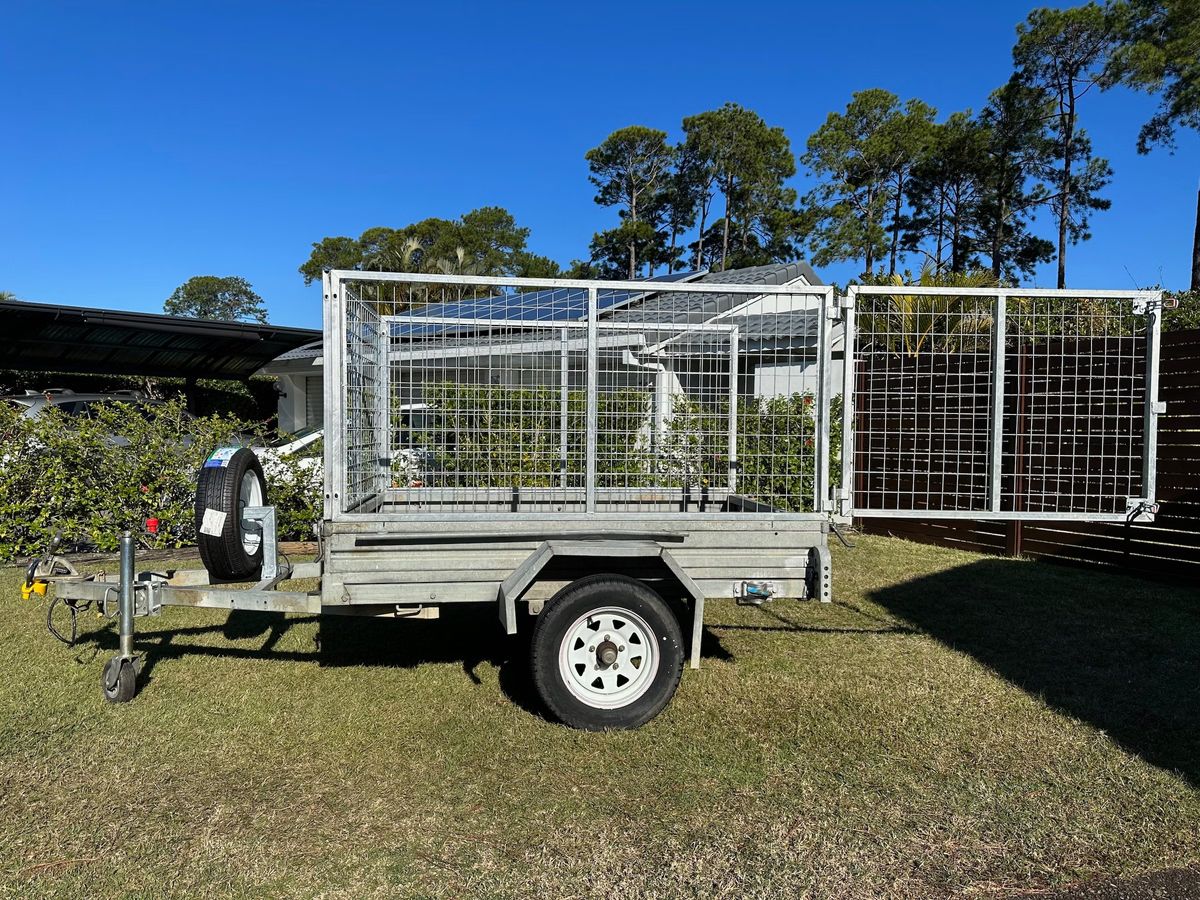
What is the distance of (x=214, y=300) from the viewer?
77.2 meters

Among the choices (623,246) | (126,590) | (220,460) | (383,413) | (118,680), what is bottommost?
(118,680)

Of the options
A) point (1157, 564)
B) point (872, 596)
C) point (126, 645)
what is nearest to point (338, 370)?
point (126, 645)

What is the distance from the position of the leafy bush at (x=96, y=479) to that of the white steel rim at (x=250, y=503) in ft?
11.3

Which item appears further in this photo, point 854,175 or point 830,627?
point 854,175

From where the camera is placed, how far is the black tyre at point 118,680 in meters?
3.93

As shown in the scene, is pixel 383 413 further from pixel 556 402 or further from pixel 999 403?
pixel 999 403

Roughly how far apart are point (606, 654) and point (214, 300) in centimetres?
8384

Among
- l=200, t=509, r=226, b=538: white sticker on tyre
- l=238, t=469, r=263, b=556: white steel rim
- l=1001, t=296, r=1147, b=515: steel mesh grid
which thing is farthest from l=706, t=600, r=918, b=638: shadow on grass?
l=200, t=509, r=226, b=538: white sticker on tyre

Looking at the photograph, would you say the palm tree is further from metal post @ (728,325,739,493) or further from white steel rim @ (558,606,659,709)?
white steel rim @ (558,606,659,709)

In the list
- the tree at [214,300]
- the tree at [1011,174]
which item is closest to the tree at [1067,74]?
the tree at [1011,174]

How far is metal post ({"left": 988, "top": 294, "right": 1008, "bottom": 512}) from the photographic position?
4.18m

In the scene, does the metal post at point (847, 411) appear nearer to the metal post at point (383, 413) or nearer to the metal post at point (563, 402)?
the metal post at point (563, 402)

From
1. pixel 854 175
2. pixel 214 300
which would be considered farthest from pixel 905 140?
pixel 214 300

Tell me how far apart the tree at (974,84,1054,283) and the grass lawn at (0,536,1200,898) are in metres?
30.2
